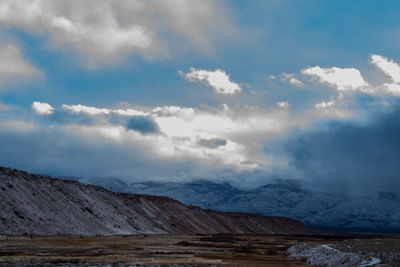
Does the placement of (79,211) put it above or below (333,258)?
above

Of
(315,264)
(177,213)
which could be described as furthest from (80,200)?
(315,264)

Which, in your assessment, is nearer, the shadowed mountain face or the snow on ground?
the snow on ground

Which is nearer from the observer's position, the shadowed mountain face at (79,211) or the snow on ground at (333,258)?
the snow on ground at (333,258)

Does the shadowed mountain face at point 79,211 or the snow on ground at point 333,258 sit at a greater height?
the shadowed mountain face at point 79,211

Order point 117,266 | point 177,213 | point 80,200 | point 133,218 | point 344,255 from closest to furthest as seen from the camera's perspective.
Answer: point 117,266 → point 344,255 → point 80,200 → point 133,218 → point 177,213

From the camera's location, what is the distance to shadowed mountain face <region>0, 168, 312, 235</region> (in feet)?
251

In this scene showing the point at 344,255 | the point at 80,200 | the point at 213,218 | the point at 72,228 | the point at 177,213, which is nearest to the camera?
the point at 344,255

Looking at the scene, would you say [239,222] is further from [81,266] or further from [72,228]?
[81,266]

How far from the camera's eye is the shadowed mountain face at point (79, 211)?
7644cm

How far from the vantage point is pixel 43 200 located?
8756 centimetres

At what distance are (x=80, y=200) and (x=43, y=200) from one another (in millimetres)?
16920

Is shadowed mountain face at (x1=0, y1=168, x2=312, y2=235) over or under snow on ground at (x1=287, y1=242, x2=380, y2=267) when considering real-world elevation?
over

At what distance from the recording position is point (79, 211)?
313 feet

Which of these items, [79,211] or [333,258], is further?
[79,211]
